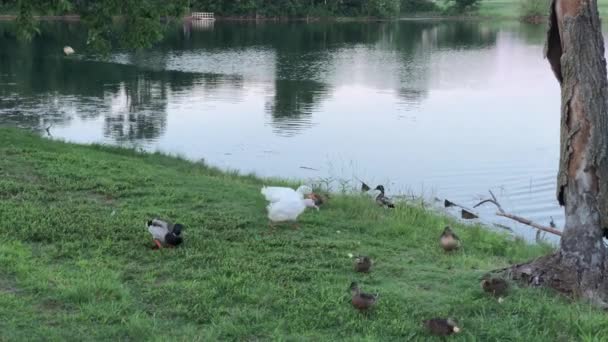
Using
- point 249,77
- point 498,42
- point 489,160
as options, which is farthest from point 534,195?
point 498,42

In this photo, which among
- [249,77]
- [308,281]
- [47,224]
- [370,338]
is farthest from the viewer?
[249,77]

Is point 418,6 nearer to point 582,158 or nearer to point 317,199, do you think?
point 317,199

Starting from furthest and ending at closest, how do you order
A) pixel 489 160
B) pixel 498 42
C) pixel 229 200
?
1. pixel 498 42
2. pixel 489 160
3. pixel 229 200

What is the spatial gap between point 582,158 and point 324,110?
16.8 meters

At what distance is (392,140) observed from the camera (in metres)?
17.6

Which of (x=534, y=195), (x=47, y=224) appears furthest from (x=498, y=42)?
(x=47, y=224)

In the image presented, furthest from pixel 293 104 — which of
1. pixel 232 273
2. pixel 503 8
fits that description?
pixel 503 8

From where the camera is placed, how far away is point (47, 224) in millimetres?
6723

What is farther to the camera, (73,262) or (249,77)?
(249,77)

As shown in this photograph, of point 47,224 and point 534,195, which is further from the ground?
point 47,224

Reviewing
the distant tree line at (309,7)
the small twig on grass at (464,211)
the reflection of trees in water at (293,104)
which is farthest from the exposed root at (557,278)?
the distant tree line at (309,7)

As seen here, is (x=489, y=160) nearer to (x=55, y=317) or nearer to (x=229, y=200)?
(x=229, y=200)

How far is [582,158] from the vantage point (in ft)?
17.7

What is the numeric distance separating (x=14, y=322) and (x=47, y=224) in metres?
2.31
